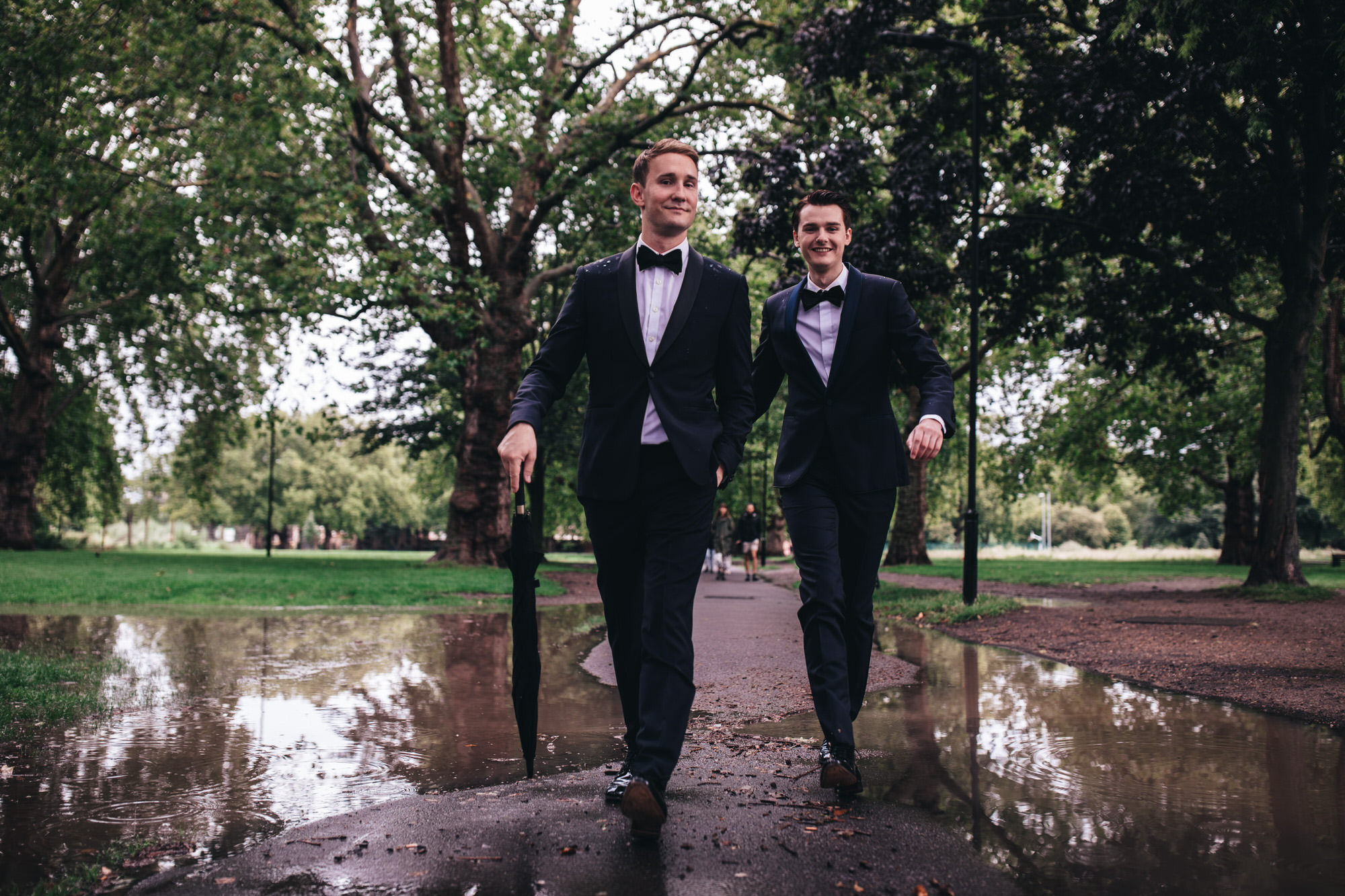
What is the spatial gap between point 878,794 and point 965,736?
1211 millimetres

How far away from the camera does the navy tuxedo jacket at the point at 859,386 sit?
398 cm

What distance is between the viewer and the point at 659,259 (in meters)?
3.53

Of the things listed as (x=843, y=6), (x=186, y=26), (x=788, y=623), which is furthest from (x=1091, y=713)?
(x=186, y=26)

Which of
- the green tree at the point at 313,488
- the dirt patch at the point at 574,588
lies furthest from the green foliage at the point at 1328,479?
the green tree at the point at 313,488

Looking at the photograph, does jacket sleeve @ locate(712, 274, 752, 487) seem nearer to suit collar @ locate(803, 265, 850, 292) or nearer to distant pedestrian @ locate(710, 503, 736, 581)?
suit collar @ locate(803, 265, 850, 292)

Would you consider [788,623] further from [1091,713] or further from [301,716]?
[301,716]

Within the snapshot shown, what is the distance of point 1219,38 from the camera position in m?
12.0

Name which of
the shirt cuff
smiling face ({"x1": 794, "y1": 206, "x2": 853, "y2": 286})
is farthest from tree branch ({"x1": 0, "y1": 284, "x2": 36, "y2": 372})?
the shirt cuff

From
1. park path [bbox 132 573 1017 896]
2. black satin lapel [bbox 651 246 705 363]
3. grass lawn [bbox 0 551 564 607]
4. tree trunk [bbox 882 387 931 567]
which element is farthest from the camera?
tree trunk [bbox 882 387 931 567]

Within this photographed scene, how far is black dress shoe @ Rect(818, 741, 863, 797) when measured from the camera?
11.3ft

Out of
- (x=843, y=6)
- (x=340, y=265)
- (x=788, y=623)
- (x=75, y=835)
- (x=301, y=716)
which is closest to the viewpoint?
(x=75, y=835)

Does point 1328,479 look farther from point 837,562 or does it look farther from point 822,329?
point 837,562

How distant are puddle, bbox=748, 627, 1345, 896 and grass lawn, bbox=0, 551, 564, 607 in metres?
9.23

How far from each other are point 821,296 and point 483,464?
19838 mm
